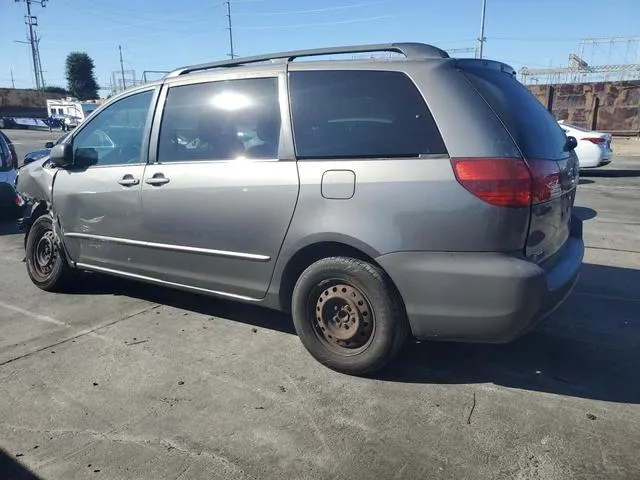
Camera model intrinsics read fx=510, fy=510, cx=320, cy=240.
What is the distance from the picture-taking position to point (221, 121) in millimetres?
3697

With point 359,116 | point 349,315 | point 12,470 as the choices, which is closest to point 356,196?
point 359,116

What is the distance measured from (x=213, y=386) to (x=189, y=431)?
1.55ft

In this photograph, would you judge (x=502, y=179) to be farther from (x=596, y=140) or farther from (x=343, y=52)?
(x=596, y=140)

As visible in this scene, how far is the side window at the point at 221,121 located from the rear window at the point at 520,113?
133 centimetres

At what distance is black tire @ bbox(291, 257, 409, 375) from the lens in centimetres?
304

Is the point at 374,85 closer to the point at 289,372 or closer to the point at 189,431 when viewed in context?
the point at 289,372

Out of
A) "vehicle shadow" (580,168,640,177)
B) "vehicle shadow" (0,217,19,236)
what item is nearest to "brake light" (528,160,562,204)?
"vehicle shadow" (0,217,19,236)

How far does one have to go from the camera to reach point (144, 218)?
13.2 feet

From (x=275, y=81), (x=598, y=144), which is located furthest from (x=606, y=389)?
(x=598, y=144)

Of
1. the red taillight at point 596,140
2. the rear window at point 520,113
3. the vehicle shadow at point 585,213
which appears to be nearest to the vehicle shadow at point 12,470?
the rear window at point 520,113

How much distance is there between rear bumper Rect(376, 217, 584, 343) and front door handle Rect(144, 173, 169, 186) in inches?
72.8

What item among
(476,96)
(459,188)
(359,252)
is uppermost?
(476,96)

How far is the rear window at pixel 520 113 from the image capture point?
286 cm

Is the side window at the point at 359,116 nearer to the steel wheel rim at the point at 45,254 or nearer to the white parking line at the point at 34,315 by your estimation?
the white parking line at the point at 34,315
